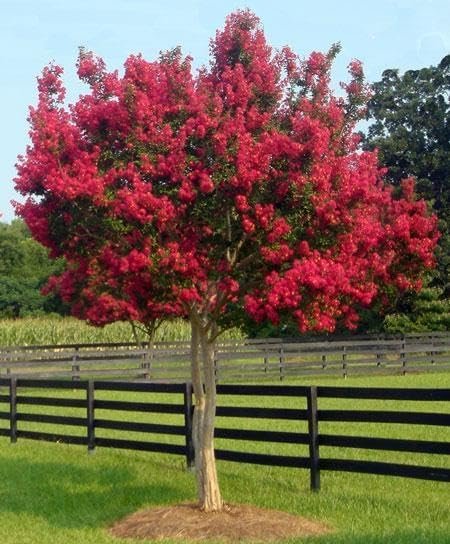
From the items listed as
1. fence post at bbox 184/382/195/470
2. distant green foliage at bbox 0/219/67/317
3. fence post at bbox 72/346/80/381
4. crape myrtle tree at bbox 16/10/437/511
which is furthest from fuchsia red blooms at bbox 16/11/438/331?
distant green foliage at bbox 0/219/67/317

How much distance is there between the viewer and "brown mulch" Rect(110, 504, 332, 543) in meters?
9.81

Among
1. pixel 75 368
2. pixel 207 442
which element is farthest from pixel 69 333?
pixel 207 442

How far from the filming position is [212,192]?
→ 33.4ft

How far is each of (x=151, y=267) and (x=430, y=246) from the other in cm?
340

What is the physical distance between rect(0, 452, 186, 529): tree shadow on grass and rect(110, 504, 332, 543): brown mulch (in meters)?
0.56

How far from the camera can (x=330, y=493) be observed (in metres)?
11.8

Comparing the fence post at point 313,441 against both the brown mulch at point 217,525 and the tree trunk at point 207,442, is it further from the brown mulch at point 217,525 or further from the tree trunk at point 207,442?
the tree trunk at point 207,442

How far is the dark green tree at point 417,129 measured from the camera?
2267 inches

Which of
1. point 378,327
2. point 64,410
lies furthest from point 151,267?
point 378,327

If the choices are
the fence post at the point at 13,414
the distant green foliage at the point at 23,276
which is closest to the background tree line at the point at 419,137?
the distant green foliage at the point at 23,276

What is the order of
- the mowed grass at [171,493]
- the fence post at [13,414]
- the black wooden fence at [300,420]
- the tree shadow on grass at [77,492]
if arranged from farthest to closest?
the fence post at [13,414], the tree shadow on grass at [77,492], the black wooden fence at [300,420], the mowed grass at [171,493]

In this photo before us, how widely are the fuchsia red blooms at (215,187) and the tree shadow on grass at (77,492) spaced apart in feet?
7.56

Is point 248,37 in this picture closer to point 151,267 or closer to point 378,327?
point 151,267

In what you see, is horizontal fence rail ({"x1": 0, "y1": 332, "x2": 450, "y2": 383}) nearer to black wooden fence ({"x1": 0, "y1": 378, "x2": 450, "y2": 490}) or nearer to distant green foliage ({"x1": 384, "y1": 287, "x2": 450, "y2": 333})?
distant green foliage ({"x1": 384, "y1": 287, "x2": 450, "y2": 333})
